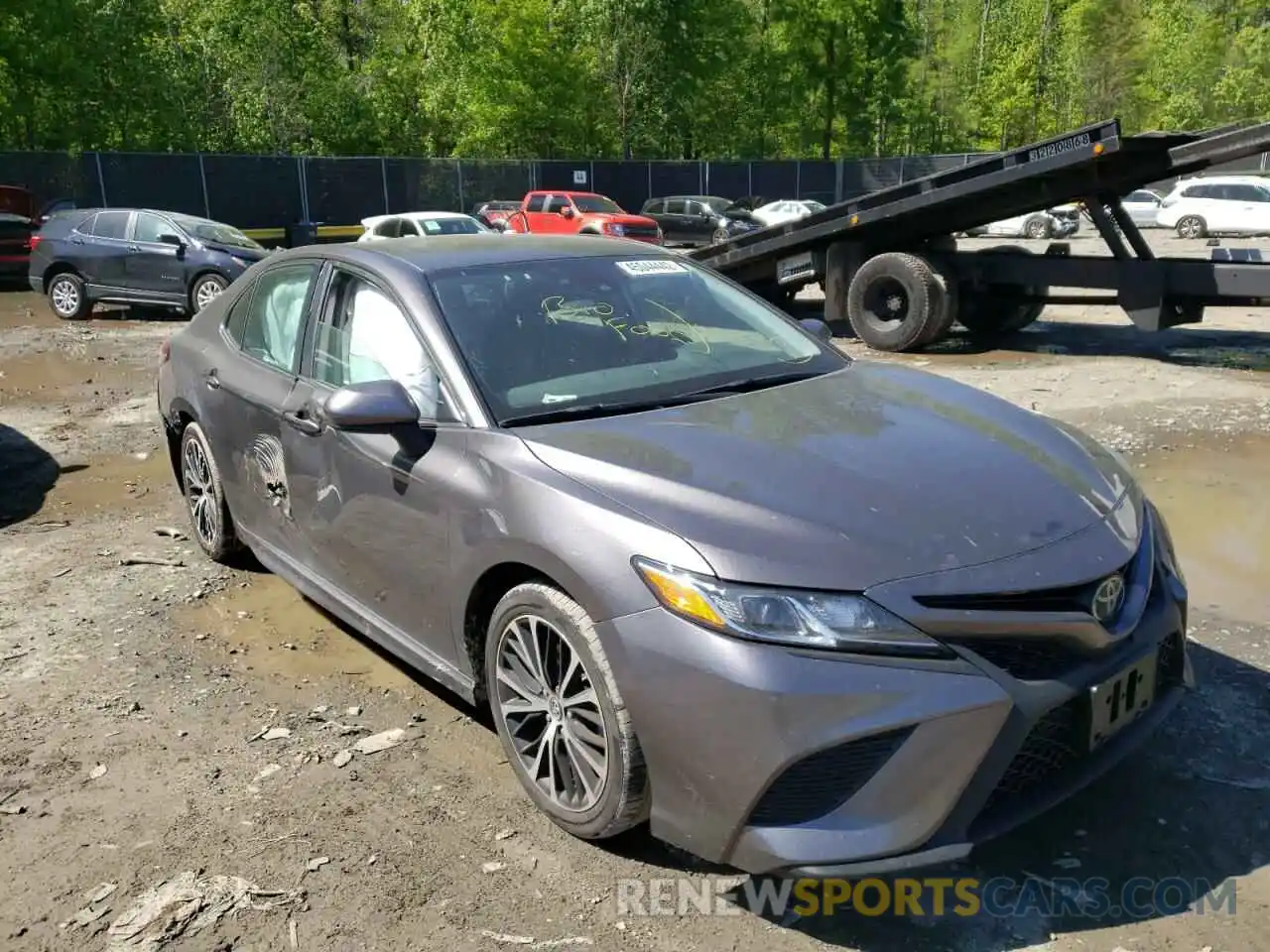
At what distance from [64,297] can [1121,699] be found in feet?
55.0

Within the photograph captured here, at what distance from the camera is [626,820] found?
2.85 m

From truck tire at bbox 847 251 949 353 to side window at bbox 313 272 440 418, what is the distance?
851 centimetres

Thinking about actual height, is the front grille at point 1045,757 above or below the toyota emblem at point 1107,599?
below

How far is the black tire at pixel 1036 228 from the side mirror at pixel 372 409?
32.3 metres

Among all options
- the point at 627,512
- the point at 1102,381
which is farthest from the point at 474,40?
the point at 627,512

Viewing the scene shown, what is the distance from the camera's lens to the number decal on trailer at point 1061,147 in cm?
970

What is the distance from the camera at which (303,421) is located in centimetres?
402

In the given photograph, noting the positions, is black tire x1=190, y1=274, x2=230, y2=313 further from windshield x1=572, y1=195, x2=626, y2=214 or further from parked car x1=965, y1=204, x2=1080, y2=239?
parked car x1=965, y1=204, x2=1080, y2=239

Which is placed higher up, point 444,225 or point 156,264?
point 444,225

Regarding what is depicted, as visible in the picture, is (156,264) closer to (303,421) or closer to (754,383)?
(303,421)

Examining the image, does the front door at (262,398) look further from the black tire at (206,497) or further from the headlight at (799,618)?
the headlight at (799,618)

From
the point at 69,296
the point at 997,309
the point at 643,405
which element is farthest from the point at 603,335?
the point at 69,296

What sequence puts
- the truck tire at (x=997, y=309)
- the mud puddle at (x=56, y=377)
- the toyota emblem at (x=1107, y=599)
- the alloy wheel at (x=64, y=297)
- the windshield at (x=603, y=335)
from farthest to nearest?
1. the alloy wheel at (x=64, y=297)
2. the truck tire at (x=997, y=309)
3. the mud puddle at (x=56, y=377)
4. the windshield at (x=603, y=335)
5. the toyota emblem at (x=1107, y=599)

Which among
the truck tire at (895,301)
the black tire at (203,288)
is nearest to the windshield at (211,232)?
the black tire at (203,288)
